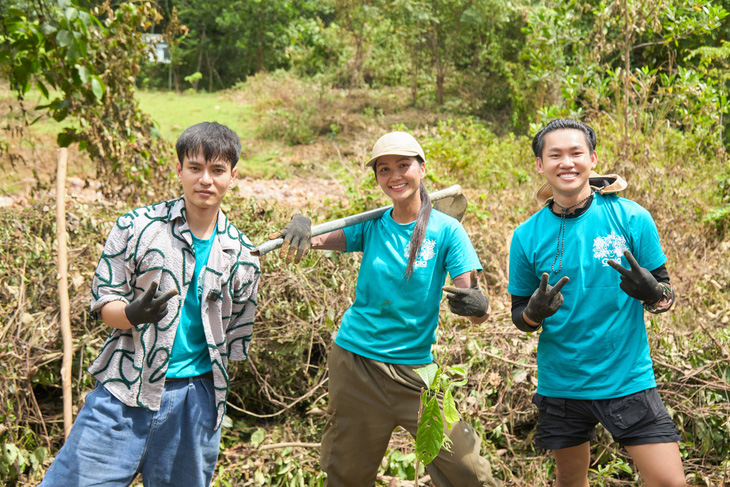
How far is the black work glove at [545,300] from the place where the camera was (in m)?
2.11

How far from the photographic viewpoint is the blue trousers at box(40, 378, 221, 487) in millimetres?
1880

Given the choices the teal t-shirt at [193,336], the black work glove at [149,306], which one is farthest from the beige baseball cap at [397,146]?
the black work glove at [149,306]

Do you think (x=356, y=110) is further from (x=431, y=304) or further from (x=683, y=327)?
(x=431, y=304)

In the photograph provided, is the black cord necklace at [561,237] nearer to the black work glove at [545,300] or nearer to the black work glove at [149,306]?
the black work glove at [545,300]

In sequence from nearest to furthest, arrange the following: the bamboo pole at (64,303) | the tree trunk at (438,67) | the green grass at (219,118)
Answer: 1. the bamboo pole at (64,303)
2. the green grass at (219,118)
3. the tree trunk at (438,67)

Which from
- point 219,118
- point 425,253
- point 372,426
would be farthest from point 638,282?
point 219,118

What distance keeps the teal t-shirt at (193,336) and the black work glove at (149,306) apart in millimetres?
159

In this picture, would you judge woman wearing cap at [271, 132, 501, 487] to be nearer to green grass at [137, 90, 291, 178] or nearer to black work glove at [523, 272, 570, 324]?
black work glove at [523, 272, 570, 324]

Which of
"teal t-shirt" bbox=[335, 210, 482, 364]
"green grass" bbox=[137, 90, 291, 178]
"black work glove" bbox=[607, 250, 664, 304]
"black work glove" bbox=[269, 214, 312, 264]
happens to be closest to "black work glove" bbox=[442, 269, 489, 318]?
"teal t-shirt" bbox=[335, 210, 482, 364]

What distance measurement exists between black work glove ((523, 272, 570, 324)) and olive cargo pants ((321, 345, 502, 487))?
0.49m

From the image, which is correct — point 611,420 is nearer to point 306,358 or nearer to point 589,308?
point 589,308

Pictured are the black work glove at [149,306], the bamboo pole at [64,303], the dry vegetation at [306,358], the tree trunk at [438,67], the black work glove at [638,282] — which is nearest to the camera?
the black work glove at [149,306]

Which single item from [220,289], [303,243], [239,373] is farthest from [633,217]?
[239,373]

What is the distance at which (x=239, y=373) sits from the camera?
11.8 ft
